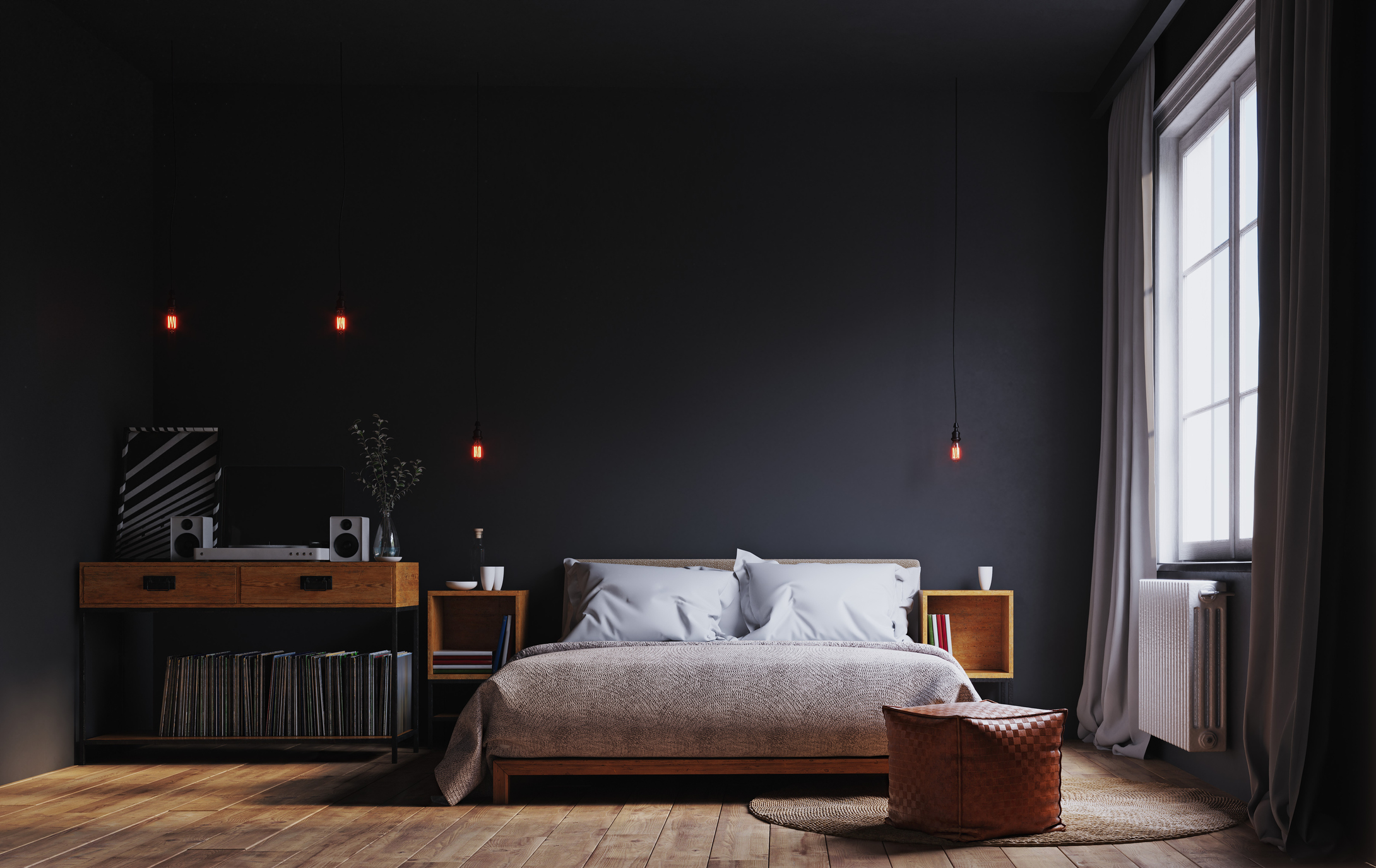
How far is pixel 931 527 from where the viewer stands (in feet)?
17.4

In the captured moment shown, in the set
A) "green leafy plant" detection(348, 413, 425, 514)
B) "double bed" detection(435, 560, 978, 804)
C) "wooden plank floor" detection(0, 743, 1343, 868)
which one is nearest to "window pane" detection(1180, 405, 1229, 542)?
"wooden plank floor" detection(0, 743, 1343, 868)

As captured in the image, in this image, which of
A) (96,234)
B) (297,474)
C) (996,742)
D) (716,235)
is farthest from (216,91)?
(996,742)

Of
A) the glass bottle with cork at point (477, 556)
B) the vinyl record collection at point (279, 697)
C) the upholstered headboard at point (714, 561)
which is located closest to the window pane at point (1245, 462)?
the upholstered headboard at point (714, 561)

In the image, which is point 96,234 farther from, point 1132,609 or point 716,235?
point 1132,609

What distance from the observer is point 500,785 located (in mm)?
3824

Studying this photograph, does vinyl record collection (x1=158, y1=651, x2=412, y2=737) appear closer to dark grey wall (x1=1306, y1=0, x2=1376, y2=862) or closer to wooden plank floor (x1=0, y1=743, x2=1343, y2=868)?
wooden plank floor (x1=0, y1=743, x2=1343, y2=868)

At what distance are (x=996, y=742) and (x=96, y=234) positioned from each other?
439cm

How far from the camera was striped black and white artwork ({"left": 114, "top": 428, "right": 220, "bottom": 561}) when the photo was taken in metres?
5.09

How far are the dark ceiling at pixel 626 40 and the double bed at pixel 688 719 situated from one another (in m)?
2.77

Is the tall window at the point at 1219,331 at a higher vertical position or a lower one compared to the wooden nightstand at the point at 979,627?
higher

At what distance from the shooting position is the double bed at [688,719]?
12.4 feet

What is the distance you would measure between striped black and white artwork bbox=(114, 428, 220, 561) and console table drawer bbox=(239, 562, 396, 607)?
→ 673 mm

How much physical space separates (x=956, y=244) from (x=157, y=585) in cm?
399

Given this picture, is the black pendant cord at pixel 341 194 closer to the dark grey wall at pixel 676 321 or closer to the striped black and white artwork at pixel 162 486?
the dark grey wall at pixel 676 321
